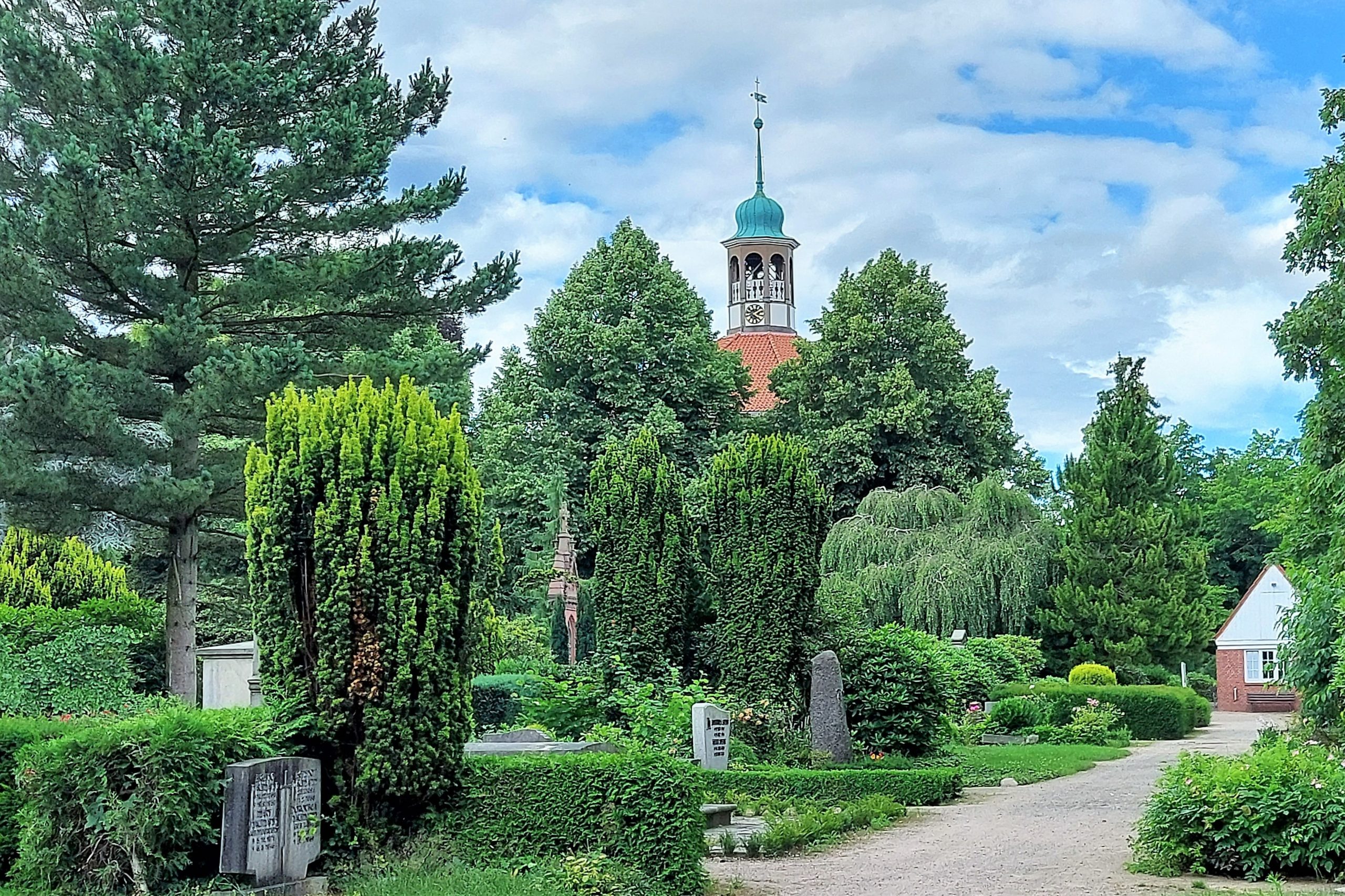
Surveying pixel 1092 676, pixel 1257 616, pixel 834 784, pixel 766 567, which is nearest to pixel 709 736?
pixel 834 784

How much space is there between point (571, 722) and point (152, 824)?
29.5 ft

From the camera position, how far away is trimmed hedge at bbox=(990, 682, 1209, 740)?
29.0m

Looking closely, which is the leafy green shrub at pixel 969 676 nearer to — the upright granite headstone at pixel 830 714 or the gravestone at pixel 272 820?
the upright granite headstone at pixel 830 714

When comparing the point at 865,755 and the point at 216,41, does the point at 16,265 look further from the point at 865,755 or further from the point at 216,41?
the point at 865,755

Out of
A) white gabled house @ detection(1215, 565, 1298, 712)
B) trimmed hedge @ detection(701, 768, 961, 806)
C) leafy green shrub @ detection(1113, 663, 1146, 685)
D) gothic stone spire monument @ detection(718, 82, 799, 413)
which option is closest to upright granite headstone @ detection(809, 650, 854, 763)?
trimmed hedge @ detection(701, 768, 961, 806)

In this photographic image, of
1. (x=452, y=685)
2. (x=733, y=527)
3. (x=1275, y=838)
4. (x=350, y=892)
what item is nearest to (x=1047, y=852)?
(x=1275, y=838)

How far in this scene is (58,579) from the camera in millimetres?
22422

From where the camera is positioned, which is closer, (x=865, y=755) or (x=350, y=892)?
(x=350, y=892)

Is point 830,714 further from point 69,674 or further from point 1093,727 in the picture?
point 1093,727

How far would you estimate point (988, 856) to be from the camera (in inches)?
470

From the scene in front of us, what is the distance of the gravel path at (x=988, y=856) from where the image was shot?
10.3 meters

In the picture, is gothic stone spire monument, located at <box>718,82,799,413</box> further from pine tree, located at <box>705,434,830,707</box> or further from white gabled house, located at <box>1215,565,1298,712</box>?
pine tree, located at <box>705,434,830,707</box>

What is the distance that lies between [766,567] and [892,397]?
2055 cm

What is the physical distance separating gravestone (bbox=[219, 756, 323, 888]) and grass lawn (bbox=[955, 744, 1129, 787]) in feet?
35.0
